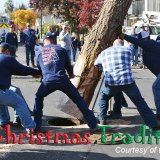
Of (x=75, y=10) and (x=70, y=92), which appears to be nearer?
(x=70, y=92)

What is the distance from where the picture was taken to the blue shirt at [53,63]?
7.25 meters

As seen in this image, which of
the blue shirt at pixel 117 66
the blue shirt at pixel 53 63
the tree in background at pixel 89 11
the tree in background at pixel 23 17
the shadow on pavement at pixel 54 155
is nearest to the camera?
the shadow on pavement at pixel 54 155

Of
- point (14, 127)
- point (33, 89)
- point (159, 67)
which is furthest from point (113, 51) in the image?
point (33, 89)

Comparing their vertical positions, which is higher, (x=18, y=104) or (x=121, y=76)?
(x=121, y=76)

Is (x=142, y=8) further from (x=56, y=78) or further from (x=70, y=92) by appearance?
(x=56, y=78)

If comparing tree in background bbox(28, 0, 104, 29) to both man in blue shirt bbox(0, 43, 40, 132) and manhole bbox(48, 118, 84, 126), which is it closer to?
manhole bbox(48, 118, 84, 126)

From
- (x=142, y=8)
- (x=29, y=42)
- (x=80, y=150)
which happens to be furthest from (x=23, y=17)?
(x=80, y=150)

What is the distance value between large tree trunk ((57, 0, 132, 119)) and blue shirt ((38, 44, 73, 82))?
1124 millimetres

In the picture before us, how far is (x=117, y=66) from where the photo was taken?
7516mm

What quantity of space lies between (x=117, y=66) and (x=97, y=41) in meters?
1.10

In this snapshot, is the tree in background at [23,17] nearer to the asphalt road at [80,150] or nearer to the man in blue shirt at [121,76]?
the asphalt road at [80,150]

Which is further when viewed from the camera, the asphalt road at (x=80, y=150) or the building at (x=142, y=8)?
the building at (x=142, y=8)

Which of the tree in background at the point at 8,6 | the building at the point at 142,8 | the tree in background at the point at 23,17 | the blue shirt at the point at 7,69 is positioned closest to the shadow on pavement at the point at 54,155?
the blue shirt at the point at 7,69

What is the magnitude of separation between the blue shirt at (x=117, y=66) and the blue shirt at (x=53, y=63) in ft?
2.44
